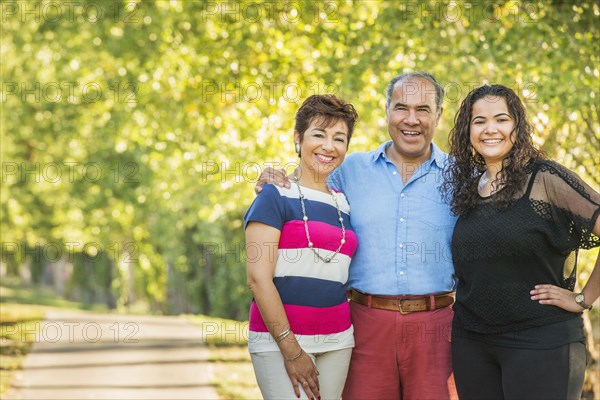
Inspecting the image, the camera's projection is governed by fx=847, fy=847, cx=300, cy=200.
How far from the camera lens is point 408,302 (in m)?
4.75

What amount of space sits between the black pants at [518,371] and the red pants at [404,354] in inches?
15.4

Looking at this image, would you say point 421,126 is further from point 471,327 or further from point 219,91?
point 219,91

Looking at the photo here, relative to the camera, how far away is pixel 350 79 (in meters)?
9.80

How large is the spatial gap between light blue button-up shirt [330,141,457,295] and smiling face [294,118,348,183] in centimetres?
49

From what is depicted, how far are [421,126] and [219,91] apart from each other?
759 cm

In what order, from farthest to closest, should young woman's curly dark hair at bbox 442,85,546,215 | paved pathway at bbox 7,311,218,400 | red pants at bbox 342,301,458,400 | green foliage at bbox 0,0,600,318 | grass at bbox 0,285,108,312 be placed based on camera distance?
grass at bbox 0,285,108,312 → paved pathway at bbox 7,311,218,400 → green foliage at bbox 0,0,600,318 → red pants at bbox 342,301,458,400 → young woman's curly dark hair at bbox 442,85,546,215

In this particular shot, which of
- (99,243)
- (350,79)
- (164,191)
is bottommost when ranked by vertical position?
(99,243)

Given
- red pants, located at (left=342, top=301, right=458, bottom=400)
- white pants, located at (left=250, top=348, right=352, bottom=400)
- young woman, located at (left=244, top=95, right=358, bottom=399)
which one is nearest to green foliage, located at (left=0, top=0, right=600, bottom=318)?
red pants, located at (left=342, top=301, right=458, bottom=400)

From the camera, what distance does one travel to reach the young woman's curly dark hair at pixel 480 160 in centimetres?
419

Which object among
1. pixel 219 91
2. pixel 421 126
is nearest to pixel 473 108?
pixel 421 126

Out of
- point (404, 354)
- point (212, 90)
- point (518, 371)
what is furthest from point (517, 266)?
point (212, 90)

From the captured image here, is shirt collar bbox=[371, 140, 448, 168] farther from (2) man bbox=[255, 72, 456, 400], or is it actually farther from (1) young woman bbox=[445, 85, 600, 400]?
(1) young woman bbox=[445, 85, 600, 400]

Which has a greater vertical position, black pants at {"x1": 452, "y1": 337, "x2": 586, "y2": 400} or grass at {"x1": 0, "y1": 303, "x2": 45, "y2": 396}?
black pants at {"x1": 452, "y1": 337, "x2": 586, "y2": 400}

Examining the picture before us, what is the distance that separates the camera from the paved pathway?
9.77 m
